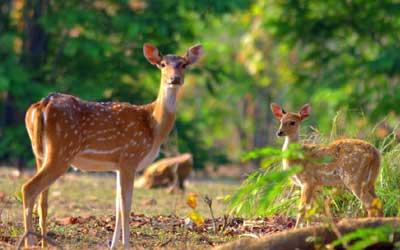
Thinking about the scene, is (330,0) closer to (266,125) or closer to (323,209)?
(266,125)

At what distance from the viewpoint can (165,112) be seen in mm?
10398

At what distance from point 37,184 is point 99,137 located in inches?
32.0

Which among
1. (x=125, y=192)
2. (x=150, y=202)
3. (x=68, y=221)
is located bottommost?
(x=150, y=202)

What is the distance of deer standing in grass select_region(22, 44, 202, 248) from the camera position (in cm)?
954

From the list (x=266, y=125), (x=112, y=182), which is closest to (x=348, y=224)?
(x=112, y=182)

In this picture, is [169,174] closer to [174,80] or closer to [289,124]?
[289,124]

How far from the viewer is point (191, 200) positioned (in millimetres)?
10289

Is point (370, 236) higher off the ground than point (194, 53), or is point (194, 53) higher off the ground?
point (194, 53)

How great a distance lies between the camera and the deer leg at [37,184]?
9.35 meters

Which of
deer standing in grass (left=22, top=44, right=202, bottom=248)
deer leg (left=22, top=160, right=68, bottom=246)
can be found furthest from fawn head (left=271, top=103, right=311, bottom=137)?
deer leg (left=22, top=160, right=68, bottom=246)

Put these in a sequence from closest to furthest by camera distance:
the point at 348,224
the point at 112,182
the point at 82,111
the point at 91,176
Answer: the point at 348,224
the point at 82,111
the point at 112,182
the point at 91,176

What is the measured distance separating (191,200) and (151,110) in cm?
95

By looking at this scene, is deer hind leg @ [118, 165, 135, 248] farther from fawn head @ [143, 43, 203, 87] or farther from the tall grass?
the tall grass

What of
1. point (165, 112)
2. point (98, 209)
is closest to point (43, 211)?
point (165, 112)
